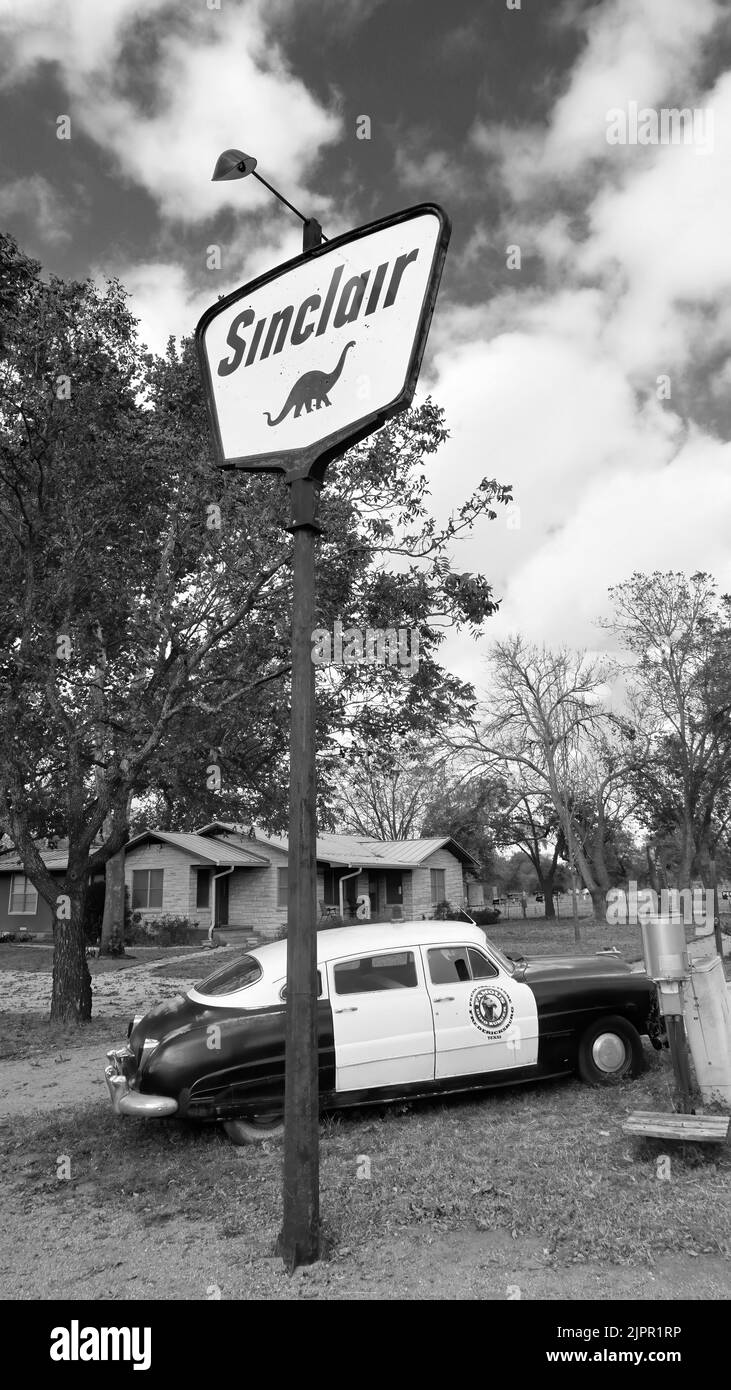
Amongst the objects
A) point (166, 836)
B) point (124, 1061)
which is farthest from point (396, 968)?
point (166, 836)

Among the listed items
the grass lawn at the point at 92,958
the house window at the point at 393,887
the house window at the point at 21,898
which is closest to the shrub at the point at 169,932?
the grass lawn at the point at 92,958

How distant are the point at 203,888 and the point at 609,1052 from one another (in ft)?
94.3

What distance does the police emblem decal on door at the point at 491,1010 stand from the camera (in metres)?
7.26

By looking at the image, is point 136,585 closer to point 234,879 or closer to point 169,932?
point 169,932

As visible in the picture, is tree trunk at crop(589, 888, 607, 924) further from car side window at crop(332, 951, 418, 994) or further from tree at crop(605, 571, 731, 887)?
car side window at crop(332, 951, 418, 994)

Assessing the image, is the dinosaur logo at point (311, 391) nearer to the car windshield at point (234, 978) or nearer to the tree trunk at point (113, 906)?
the car windshield at point (234, 978)

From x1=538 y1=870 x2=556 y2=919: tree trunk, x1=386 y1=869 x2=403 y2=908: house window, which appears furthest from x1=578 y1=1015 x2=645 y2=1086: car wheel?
x1=538 y1=870 x2=556 y2=919: tree trunk

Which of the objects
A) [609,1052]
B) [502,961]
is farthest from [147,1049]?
[609,1052]

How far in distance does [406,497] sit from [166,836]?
82.3 ft

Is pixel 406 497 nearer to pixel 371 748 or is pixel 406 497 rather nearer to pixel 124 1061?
pixel 371 748

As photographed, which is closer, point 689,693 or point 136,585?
point 136,585

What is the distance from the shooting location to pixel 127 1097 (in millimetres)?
6453

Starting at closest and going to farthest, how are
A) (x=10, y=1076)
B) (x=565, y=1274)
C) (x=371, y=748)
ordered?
(x=565, y=1274), (x=10, y=1076), (x=371, y=748)

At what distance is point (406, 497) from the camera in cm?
1189
